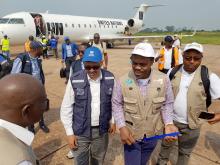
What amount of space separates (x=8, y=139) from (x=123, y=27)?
31.8 meters

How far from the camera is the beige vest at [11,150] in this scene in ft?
3.04

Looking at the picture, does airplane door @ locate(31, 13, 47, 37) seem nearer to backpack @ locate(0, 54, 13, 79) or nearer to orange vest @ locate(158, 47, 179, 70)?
orange vest @ locate(158, 47, 179, 70)

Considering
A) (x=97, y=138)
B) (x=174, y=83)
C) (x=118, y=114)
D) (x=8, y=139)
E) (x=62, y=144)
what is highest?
(x=8, y=139)

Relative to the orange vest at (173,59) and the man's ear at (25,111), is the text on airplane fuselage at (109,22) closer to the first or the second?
the orange vest at (173,59)

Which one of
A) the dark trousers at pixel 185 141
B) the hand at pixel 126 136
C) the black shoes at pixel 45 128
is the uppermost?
the hand at pixel 126 136

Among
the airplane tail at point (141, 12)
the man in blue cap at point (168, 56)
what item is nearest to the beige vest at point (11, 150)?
the man in blue cap at point (168, 56)

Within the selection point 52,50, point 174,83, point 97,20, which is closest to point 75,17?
point 97,20

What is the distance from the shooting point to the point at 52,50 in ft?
63.1

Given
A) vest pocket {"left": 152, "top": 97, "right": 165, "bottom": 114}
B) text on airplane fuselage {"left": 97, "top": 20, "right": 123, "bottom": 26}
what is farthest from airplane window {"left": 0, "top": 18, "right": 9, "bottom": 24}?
vest pocket {"left": 152, "top": 97, "right": 165, "bottom": 114}

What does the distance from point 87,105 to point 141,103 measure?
618 mm

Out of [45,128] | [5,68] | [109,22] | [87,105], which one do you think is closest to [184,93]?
[87,105]

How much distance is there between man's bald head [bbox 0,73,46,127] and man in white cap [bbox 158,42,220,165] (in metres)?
1.96

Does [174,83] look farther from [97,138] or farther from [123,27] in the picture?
[123,27]

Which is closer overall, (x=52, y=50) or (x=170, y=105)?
(x=170, y=105)
